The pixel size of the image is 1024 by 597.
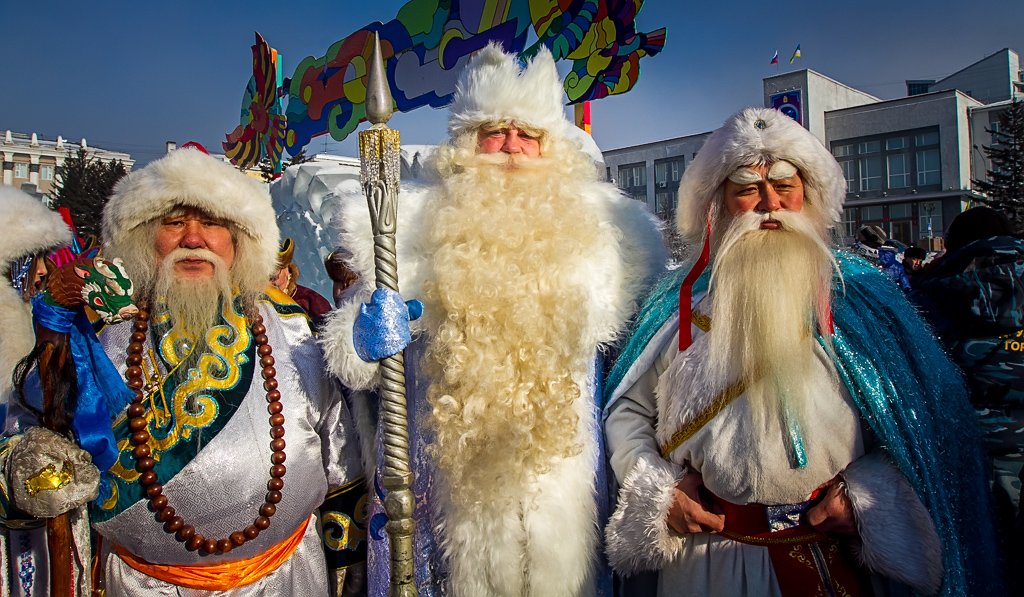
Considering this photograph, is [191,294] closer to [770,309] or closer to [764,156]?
[770,309]

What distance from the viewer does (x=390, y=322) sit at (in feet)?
6.19

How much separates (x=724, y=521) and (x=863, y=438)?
0.54 metres

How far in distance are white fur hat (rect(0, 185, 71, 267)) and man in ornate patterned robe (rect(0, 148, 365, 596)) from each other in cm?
94

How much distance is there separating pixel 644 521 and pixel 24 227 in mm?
2964

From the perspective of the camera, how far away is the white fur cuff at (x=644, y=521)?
1.98 m

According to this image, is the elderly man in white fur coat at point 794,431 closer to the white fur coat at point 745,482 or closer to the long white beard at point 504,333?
the white fur coat at point 745,482

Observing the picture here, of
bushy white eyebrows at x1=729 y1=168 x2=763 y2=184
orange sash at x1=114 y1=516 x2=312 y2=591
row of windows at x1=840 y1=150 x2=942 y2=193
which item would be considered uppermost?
row of windows at x1=840 y1=150 x2=942 y2=193

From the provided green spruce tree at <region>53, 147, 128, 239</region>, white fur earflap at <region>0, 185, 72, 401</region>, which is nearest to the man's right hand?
white fur earflap at <region>0, 185, 72, 401</region>

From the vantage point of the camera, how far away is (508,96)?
2492mm

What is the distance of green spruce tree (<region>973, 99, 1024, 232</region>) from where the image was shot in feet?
69.3

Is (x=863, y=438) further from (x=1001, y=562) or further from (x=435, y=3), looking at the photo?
(x=435, y=3)

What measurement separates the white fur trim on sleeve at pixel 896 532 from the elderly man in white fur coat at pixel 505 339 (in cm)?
85

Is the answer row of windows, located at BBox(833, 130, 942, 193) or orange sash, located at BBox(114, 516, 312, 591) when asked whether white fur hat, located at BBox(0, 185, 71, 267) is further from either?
row of windows, located at BBox(833, 130, 942, 193)

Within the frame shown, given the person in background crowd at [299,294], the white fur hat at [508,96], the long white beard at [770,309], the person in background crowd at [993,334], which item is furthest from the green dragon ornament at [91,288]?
the person in background crowd at [993,334]
